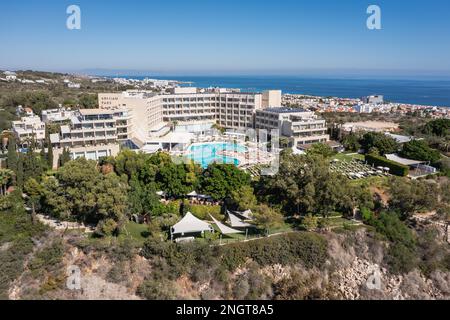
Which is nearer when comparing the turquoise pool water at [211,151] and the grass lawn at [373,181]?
the grass lawn at [373,181]

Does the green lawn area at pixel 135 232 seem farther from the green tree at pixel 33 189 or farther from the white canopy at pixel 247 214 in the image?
the green tree at pixel 33 189

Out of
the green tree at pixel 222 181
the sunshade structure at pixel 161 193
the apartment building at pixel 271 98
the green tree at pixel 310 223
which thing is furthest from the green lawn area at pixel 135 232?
the apartment building at pixel 271 98

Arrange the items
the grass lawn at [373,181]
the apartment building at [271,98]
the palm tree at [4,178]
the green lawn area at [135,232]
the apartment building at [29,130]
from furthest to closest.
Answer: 1. the apartment building at [271,98]
2. the apartment building at [29,130]
3. the grass lawn at [373,181]
4. the palm tree at [4,178]
5. the green lawn area at [135,232]

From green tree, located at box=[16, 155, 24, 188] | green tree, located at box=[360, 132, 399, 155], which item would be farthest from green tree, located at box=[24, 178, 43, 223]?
green tree, located at box=[360, 132, 399, 155]

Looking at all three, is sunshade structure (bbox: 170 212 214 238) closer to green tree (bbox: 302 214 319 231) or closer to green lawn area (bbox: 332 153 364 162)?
green tree (bbox: 302 214 319 231)

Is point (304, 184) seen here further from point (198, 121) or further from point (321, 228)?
point (198, 121)

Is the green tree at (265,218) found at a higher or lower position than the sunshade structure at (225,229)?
higher

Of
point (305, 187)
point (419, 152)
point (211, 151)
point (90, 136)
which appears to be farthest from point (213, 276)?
point (419, 152)
